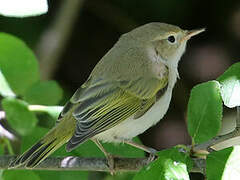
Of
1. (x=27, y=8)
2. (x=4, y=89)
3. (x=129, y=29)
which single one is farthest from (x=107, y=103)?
(x=129, y=29)

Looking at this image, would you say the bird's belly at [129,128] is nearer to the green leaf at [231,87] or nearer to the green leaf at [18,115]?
the green leaf at [18,115]

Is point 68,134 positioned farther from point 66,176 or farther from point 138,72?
point 138,72

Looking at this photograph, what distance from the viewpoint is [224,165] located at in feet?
6.90

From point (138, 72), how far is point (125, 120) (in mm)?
401

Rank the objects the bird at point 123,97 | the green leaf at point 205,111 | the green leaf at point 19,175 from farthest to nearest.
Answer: the bird at point 123,97 → the green leaf at point 19,175 → the green leaf at point 205,111

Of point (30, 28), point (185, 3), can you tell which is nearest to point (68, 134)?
point (30, 28)

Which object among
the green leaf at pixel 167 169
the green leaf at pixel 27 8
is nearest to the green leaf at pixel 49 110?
the green leaf at pixel 27 8

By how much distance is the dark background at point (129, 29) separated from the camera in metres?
4.97

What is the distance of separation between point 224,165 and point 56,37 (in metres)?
3.21

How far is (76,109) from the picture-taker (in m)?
3.04

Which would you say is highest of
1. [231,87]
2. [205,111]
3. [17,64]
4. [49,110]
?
[231,87]

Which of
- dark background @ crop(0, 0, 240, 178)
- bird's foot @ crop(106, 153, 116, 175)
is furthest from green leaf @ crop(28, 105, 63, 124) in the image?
dark background @ crop(0, 0, 240, 178)

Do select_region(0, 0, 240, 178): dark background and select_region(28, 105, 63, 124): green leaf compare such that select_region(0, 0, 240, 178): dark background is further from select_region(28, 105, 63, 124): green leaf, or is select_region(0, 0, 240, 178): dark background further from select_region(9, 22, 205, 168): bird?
select_region(28, 105, 63, 124): green leaf

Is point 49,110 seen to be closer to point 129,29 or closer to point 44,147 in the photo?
point 44,147
